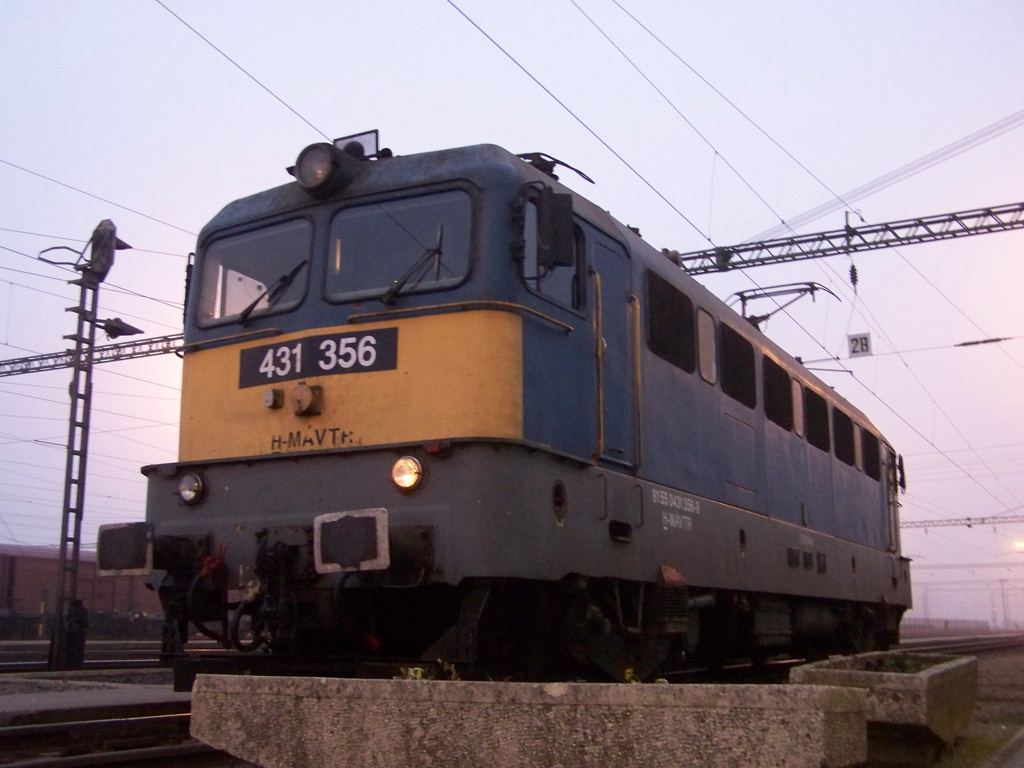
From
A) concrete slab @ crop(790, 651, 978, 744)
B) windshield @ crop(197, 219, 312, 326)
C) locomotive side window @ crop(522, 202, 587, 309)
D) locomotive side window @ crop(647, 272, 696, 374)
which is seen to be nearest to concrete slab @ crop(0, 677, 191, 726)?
windshield @ crop(197, 219, 312, 326)

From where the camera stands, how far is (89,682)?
10.2 meters

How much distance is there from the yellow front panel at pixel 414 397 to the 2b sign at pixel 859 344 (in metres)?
24.0

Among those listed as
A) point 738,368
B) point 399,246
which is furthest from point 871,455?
point 399,246

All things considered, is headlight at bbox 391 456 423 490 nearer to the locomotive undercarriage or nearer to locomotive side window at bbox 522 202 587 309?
the locomotive undercarriage

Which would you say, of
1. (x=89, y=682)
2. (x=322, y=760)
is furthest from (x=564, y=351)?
(x=89, y=682)

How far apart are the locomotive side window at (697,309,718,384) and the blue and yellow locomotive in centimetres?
73

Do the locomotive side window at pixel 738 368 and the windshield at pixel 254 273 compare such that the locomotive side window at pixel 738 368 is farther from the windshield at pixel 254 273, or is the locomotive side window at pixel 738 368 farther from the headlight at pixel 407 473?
the headlight at pixel 407 473

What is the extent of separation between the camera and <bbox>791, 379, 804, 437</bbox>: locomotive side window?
37.1ft

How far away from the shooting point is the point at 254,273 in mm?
7234

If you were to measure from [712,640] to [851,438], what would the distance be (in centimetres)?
521

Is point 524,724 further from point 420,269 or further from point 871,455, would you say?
point 871,455

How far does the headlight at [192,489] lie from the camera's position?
6.74 m

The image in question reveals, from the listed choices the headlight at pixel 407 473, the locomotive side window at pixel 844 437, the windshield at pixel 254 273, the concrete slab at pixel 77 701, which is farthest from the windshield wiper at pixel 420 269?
the locomotive side window at pixel 844 437

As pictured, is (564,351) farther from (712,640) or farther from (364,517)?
(712,640)
